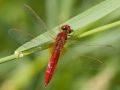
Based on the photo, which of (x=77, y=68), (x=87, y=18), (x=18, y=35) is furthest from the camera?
(x=77, y=68)

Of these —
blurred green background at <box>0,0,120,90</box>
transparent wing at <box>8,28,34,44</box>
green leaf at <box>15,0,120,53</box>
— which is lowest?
blurred green background at <box>0,0,120,90</box>

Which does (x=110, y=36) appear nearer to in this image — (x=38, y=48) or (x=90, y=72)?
(x=90, y=72)

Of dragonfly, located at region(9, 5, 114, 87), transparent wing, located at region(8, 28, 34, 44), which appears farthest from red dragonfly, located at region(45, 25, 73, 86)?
transparent wing, located at region(8, 28, 34, 44)

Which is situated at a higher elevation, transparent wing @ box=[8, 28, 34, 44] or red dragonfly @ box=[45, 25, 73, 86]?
transparent wing @ box=[8, 28, 34, 44]

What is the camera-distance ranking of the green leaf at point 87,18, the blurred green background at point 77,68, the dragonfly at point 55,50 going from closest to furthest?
the green leaf at point 87,18 → the dragonfly at point 55,50 → the blurred green background at point 77,68

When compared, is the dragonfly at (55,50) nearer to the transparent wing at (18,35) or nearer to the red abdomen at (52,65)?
the red abdomen at (52,65)

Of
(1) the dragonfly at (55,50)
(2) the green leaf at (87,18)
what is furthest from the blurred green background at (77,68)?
(2) the green leaf at (87,18)

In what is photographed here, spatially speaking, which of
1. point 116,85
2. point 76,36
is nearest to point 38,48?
point 76,36

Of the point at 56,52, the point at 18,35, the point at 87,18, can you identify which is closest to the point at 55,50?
the point at 56,52

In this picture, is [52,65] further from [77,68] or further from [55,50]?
[77,68]

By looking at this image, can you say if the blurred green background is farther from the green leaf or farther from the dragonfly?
the green leaf

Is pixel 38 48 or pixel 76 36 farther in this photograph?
pixel 76 36
